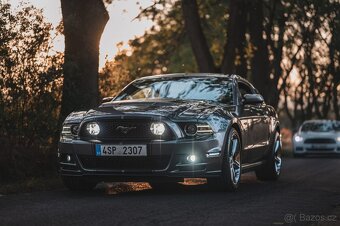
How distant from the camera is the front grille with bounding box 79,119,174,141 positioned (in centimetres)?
1031

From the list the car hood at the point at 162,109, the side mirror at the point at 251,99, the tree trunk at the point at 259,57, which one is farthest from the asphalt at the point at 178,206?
the tree trunk at the point at 259,57

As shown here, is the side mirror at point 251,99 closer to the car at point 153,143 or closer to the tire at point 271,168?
the car at point 153,143

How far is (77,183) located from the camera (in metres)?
11.0

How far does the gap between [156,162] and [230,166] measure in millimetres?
1115

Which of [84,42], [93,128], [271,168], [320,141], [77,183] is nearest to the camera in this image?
[93,128]

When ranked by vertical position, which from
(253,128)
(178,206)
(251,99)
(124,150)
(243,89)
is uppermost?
(243,89)

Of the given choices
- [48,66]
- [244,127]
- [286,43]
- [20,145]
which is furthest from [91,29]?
[286,43]

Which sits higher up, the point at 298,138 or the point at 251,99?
the point at 251,99

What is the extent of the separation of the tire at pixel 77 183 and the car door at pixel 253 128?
2.23 metres

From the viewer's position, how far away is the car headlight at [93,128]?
34.5ft

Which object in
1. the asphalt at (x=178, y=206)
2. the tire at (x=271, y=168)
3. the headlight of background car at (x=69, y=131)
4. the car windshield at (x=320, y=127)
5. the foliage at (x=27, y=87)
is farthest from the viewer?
the car windshield at (x=320, y=127)

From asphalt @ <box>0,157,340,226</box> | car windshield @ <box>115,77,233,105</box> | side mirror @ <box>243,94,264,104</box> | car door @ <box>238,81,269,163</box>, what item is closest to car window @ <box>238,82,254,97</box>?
car door @ <box>238,81,269,163</box>

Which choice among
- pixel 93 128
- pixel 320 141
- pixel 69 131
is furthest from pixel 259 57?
pixel 93 128

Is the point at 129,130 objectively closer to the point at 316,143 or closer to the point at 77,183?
the point at 77,183
